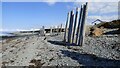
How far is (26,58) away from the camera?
2700 centimetres

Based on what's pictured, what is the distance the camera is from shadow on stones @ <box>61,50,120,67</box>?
887 inches

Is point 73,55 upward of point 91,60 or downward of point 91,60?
upward

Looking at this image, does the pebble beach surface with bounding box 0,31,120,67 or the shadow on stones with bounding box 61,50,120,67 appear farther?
the pebble beach surface with bounding box 0,31,120,67

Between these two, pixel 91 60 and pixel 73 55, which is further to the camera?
pixel 73 55

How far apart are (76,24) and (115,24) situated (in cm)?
2012

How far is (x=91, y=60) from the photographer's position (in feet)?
77.5

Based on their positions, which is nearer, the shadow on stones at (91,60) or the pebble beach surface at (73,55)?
the shadow on stones at (91,60)

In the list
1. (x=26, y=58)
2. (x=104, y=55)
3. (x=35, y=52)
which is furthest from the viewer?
(x=35, y=52)

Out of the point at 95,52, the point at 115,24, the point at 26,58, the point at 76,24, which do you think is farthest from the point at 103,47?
the point at 115,24

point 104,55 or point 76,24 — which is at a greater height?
point 76,24

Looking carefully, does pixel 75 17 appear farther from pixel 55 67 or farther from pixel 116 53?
pixel 55 67

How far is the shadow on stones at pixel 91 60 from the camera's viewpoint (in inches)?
887

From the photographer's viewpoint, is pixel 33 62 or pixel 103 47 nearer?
pixel 33 62

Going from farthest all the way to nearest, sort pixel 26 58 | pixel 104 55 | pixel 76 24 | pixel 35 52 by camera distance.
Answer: pixel 76 24 < pixel 35 52 < pixel 26 58 < pixel 104 55
